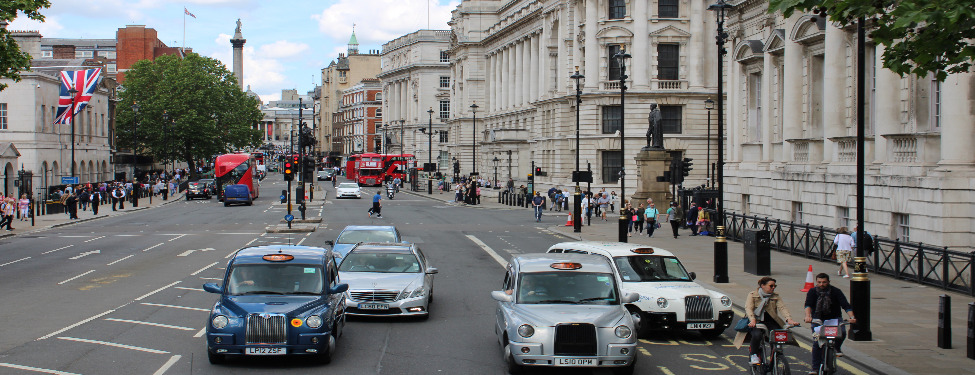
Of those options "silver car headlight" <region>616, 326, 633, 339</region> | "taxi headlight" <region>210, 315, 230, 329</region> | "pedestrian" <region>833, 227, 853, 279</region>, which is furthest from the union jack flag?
"silver car headlight" <region>616, 326, 633, 339</region>

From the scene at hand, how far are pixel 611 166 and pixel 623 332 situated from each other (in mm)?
62422

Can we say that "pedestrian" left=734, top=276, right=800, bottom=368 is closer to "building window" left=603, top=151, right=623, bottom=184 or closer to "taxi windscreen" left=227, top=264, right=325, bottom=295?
"taxi windscreen" left=227, top=264, right=325, bottom=295

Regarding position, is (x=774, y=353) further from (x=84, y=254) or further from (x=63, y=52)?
(x=63, y=52)

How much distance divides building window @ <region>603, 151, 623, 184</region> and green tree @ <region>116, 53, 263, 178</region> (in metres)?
49.0

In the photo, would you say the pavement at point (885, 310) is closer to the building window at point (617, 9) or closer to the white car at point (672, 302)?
the white car at point (672, 302)

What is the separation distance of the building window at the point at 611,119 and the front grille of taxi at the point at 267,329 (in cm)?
6194

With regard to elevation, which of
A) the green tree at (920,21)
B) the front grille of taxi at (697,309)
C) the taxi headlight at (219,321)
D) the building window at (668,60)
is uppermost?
the building window at (668,60)

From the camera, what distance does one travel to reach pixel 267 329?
43.6 feet

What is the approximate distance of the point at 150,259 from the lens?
3041cm

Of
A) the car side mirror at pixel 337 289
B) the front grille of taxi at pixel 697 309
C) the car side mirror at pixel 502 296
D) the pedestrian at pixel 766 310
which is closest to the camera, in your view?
the pedestrian at pixel 766 310

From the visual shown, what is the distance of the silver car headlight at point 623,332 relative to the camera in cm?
1289

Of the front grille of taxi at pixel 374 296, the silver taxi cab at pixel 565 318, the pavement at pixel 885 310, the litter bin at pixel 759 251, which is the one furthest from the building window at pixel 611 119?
the silver taxi cab at pixel 565 318

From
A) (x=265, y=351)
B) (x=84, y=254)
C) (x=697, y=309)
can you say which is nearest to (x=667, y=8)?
(x=84, y=254)

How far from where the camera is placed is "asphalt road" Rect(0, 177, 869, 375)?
13.9m
